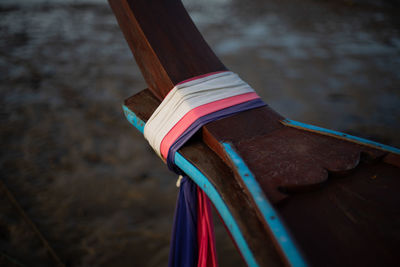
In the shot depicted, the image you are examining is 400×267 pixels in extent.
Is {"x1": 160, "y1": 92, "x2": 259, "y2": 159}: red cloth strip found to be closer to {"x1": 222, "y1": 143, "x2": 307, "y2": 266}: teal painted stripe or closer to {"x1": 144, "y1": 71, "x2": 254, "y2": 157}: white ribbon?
{"x1": 144, "y1": 71, "x2": 254, "y2": 157}: white ribbon

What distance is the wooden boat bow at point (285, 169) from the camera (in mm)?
431

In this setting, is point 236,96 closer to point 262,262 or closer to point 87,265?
point 262,262

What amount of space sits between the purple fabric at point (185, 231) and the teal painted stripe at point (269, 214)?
21 centimetres

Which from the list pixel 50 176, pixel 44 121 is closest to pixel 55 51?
pixel 44 121

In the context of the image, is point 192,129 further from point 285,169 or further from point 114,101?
point 114,101

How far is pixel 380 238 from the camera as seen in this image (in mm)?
440

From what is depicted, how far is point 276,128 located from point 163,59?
37 cm

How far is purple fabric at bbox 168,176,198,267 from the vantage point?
2.23ft

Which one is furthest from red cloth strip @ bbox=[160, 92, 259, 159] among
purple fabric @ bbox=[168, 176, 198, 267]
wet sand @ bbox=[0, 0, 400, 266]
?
wet sand @ bbox=[0, 0, 400, 266]

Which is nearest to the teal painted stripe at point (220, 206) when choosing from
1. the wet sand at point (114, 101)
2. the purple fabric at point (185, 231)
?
Result: the purple fabric at point (185, 231)

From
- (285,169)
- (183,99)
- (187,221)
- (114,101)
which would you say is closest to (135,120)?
(183,99)

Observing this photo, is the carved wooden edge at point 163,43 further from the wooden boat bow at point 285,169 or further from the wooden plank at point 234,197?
the wooden plank at point 234,197

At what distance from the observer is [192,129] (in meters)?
0.63

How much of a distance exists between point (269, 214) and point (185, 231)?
341mm
